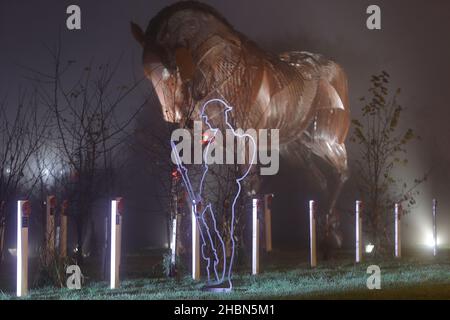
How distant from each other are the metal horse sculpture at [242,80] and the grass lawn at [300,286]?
8.76ft

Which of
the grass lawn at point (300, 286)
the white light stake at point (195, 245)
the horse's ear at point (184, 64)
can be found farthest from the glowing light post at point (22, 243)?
the horse's ear at point (184, 64)

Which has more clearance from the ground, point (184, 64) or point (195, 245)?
point (184, 64)

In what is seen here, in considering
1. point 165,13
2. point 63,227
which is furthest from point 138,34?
point 63,227

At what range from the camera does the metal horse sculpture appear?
1298cm

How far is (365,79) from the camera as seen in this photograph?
60.7 feet

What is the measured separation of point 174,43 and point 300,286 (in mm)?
4783

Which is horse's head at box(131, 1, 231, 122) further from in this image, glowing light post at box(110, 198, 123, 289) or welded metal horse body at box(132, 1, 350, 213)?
glowing light post at box(110, 198, 123, 289)

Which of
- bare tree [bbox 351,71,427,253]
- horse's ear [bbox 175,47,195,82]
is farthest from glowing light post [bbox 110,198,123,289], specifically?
bare tree [bbox 351,71,427,253]

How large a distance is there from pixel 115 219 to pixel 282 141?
7.05 metres

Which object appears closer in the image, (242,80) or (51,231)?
(51,231)

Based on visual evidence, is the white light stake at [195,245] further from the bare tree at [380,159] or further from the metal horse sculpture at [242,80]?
the bare tree at [380,159]

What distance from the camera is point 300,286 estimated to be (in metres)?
10.3

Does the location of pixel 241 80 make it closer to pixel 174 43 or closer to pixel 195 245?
pixel 174 43
